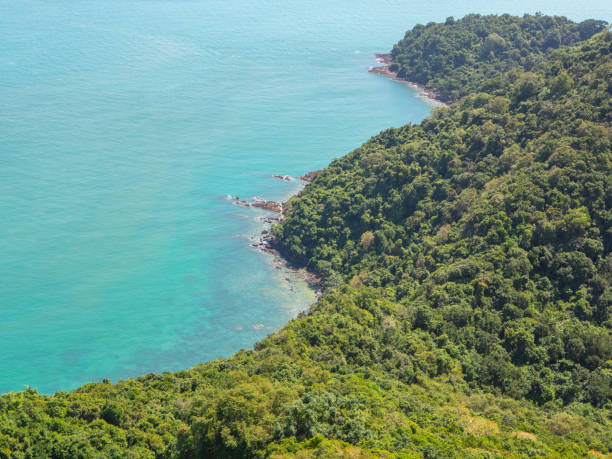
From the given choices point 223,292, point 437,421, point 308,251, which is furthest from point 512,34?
point 437,421

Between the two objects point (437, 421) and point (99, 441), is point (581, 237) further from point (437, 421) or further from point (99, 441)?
point (99, 441)

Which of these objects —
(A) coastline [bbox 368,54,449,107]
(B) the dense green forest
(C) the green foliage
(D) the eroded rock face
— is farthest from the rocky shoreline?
(C) the green foliage

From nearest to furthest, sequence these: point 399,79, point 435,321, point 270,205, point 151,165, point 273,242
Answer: point 435,321, point 273,242, point 270,205, point 151,165, point 399,79

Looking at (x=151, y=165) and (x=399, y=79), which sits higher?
(x=399, y=79)

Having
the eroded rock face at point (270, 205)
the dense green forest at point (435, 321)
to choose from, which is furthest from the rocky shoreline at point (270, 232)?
the dense green forest at point (435, 321)

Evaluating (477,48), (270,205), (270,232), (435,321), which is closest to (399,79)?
(477,48)

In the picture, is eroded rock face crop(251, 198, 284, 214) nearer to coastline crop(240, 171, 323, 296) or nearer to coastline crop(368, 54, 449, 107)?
coastline crop(240, 171, 323, 296)

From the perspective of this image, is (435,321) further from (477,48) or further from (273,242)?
(477,48)
